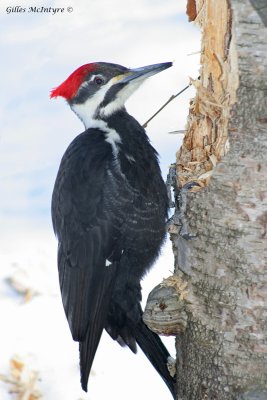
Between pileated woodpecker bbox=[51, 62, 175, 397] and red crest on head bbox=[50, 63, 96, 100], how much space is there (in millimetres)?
269

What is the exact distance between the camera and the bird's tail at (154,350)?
2.82 m

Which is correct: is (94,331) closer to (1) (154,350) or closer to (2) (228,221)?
(1) (154,350)

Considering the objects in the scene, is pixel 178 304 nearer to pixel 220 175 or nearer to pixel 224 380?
pixel 224 380

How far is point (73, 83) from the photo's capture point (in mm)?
3248

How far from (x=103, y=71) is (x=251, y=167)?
131 centimetres

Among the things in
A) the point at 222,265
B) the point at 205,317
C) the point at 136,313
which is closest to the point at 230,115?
the point at 222,265

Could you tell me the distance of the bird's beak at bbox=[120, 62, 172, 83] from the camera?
2.97 metres

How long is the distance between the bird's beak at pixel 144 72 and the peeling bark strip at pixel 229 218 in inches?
20.9

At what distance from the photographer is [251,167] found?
7.04 ft

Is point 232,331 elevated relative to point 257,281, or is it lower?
lower

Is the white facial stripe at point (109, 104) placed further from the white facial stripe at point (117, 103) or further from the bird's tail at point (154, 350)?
the bird's tail at point (154, 350)

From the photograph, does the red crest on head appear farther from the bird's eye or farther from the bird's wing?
the bird's wing

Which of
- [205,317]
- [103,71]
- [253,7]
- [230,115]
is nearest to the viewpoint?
[253,7]

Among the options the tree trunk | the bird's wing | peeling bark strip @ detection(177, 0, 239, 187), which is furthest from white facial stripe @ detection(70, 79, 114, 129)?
the tree trunk
